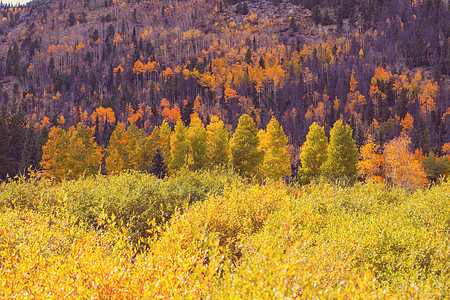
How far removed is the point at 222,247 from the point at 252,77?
5088 inches

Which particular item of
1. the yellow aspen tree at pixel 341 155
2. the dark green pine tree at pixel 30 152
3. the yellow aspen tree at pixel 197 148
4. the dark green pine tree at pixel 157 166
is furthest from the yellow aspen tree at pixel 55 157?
the yellow aspen tree at pixel 341 155

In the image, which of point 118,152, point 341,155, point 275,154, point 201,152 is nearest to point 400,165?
point 341,155

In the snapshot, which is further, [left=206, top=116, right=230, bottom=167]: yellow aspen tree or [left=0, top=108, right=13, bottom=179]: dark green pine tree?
[left=0, top=108, right=13, bottom=179]: dark green pine tree

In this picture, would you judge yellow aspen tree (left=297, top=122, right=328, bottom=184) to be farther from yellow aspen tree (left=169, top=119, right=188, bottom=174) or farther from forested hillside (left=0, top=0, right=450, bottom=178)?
→ forested hillside (left=0, top=0, right=450, bottom=178)

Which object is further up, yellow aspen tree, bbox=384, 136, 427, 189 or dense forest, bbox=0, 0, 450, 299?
dense forest, bbox=0, 0, 450, 299

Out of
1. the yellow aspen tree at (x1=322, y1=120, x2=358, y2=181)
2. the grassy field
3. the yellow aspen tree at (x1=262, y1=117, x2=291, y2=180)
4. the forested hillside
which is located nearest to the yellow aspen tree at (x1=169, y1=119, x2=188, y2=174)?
the yellow aspen tree at (x1=262, y1=117, x2=291, y2=180)

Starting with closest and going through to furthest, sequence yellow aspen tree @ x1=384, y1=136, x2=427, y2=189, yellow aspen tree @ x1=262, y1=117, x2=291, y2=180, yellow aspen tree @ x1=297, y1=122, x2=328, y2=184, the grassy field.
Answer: the grassy field < yellow aspen tree @ x1=384, y1=136, x2=427, y2=189 < yellow aspen tree @ x1=262, y1=117, x2=291, y2=180 < yellow aspen tree @ x1=297, y1=122, x2=328, y2=184

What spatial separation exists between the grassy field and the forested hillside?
188 ft

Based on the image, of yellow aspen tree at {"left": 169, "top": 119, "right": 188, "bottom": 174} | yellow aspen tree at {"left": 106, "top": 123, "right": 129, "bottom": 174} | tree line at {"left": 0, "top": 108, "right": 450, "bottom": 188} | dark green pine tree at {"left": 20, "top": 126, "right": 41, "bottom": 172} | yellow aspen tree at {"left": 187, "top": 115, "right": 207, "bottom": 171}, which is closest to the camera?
tree line at {"left": 0, "top": 108, "right": 450, "bottom": 188}

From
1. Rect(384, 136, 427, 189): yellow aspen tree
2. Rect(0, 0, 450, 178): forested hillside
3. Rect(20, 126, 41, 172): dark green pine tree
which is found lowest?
Rect(384, 136, 427, 189): yellow aspen tree

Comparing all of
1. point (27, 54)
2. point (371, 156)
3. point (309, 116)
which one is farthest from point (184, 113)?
point (27, 54)

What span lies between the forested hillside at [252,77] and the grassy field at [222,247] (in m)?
57.3

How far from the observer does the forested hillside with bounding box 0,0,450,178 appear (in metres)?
97.8

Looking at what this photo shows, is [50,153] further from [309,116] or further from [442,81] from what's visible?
[442,81]
